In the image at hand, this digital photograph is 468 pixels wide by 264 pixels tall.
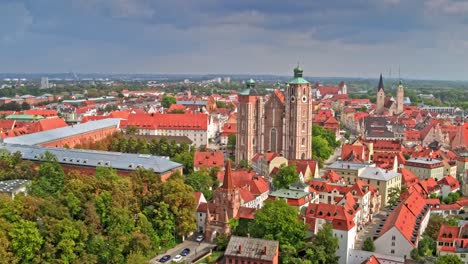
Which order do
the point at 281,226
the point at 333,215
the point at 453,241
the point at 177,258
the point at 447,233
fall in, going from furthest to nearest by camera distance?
the point at 333,215 < the point at 447,233 < the point at 177,258 < the point at 281,226 < the point at 453,241

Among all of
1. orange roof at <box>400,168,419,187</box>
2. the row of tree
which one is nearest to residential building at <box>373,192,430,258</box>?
orange roof at <box>400,168,419,187</box>

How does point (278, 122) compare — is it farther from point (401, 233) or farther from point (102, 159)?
point (401, 233)

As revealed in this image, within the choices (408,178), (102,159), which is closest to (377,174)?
(408,178)

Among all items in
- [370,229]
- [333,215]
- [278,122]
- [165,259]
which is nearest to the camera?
[165,259]

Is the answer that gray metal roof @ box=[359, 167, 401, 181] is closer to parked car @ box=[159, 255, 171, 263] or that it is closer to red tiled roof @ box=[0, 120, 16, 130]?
parked car @ box=[159, 255, 171, 263]

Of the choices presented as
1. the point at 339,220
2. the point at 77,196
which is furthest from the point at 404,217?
the point at 77,196

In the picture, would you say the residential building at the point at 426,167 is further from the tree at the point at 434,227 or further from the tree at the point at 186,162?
the tree at the point at 186,162

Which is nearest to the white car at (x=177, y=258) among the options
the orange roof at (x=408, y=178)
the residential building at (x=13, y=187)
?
the residential building at (x=13, y=187)
